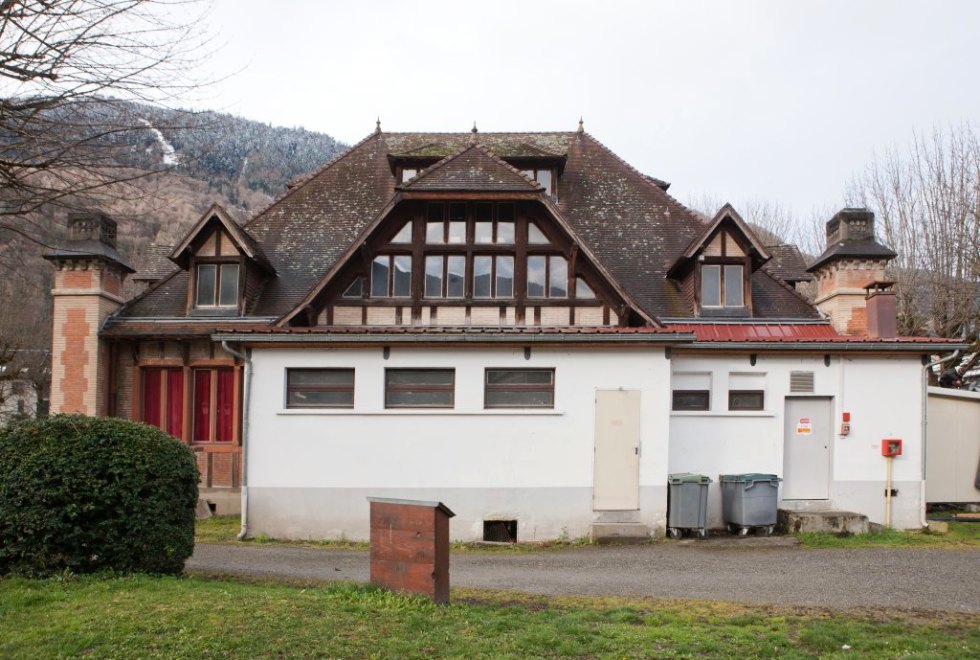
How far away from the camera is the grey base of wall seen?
50.2 feet

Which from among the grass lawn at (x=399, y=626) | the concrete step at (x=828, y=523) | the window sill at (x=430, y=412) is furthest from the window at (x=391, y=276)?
the concrete step at (x=828, y=523)

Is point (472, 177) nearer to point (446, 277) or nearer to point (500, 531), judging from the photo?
point (446, 277)

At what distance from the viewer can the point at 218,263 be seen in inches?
756

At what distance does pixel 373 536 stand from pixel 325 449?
7.02 metres

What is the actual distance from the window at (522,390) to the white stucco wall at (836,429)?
2.72 meters

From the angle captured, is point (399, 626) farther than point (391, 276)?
No

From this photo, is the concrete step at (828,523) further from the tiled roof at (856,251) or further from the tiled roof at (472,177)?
the tiled roof at (472,177)

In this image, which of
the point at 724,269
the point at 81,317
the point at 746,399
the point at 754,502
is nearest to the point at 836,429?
the point at 746,399

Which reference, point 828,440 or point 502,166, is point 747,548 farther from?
point 502,166

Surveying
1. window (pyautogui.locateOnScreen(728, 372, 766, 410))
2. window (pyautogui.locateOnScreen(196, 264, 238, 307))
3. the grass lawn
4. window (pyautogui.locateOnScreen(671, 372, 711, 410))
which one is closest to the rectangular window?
window (pyautogui.locateOnScreen(671, 372, 711, 410))

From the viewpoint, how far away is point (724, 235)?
60.4 feet

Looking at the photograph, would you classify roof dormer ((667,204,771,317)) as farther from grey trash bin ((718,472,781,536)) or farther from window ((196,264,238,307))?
window ((196,264,238,307))

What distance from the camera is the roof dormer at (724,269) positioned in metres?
18.3

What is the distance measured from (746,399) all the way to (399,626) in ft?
35.8
